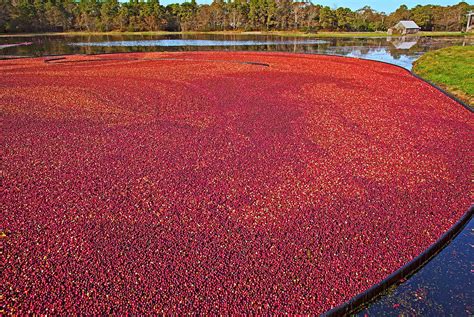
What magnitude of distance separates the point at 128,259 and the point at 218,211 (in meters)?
1.45

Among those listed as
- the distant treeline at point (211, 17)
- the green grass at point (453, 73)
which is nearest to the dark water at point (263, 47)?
the green grass at point (453, 73)

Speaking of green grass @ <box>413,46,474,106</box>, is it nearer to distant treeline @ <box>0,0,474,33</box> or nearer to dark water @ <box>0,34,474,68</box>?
dark water @ <box>0,34,474,68</box>

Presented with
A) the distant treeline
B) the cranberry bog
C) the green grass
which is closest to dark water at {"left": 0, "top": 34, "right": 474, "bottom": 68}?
the green grass

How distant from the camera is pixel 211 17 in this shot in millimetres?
71688

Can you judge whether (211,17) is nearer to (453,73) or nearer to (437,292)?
(453,73)

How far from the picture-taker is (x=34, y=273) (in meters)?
3.46

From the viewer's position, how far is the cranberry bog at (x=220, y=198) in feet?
10.9

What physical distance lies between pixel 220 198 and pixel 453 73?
1506 cm

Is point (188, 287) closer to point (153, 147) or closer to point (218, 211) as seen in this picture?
point (218, 211)

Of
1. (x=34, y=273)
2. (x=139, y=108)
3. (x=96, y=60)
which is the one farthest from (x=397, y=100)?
(x=96, y=60)

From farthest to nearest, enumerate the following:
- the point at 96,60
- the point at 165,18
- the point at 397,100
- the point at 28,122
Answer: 1. the point at 165,18
2. the point at 96,60
3. the point at 397,100
4. the point at 28,122

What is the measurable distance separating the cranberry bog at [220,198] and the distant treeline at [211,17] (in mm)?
58799

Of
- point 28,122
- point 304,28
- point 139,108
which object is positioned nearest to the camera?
point 28,122

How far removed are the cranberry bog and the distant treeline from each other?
→ 58.8 m
